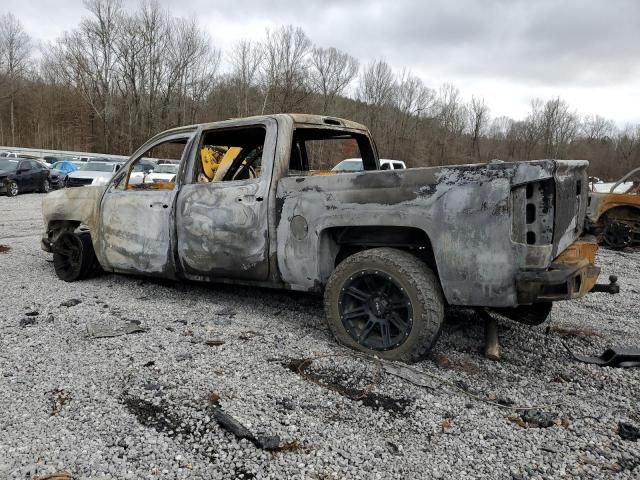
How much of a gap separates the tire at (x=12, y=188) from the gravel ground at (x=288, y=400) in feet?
53.2

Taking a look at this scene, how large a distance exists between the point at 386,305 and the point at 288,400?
1010 mm

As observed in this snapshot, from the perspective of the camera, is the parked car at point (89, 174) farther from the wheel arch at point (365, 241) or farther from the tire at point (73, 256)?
the wheel arch at point (365, 241)

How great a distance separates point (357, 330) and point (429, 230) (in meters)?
0.94

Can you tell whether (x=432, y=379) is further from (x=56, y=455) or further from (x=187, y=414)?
(x=56, y=455)

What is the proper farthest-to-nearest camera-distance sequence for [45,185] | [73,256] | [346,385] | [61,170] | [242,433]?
[61,170] → [45,185] → [73,256] → [346,385] → [242,433]

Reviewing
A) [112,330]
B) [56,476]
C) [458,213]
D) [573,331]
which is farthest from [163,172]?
[56,476]

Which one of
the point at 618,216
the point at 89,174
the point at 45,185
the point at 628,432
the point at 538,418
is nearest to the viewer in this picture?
the point at 628,432

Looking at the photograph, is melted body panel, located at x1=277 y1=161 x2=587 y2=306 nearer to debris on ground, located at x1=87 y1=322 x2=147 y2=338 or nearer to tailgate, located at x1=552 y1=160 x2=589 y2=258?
tailgate, located at x1=552 y1=160 x2=589 y2=258

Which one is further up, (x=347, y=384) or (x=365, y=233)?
(x=365, y=233)

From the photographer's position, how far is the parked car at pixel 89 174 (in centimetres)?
1969

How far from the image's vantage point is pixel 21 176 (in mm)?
18719

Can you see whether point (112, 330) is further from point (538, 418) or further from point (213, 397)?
point (538, 418)

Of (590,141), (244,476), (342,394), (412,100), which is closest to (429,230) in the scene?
(342,394)

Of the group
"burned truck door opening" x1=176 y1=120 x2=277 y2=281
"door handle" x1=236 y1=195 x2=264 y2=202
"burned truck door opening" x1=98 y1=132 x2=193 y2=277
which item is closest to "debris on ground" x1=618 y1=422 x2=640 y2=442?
"burned truck door opening" x1=176 y1=120 x2=277 y2=281
